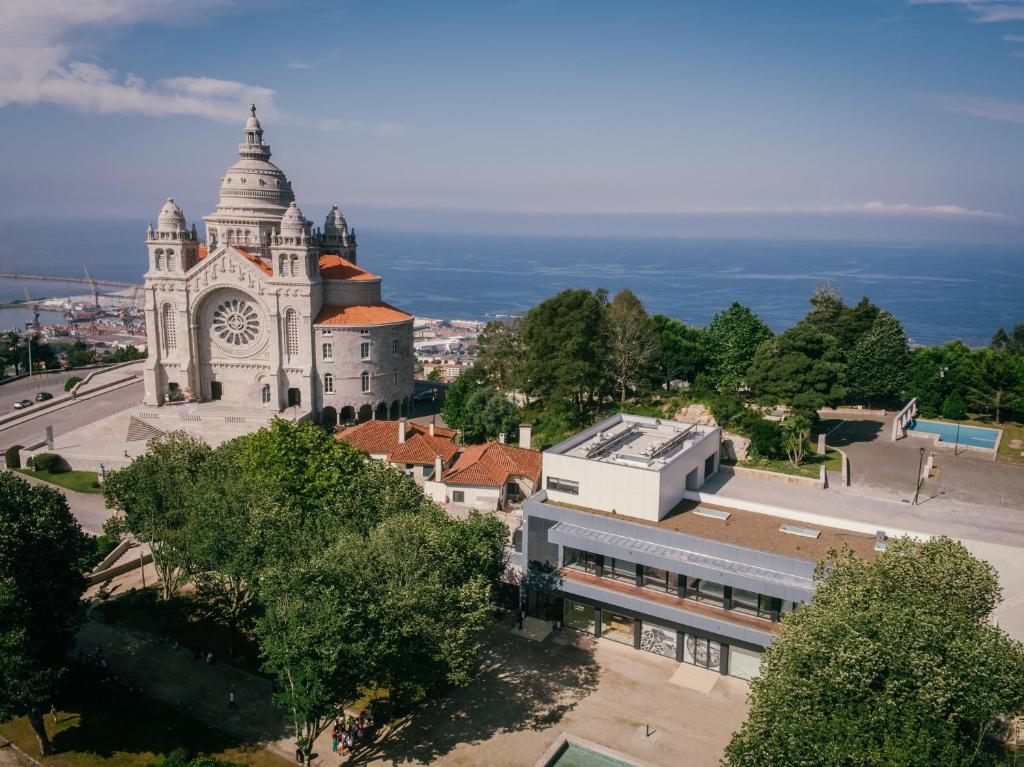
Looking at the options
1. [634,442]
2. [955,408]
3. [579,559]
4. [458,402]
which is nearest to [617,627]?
[579,559]

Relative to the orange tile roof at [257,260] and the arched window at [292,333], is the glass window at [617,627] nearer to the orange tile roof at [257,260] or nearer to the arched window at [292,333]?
the arched window at [292,333]

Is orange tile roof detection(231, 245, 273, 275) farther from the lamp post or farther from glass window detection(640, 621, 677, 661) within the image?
the lamp post

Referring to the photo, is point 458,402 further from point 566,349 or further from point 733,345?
point 733,345

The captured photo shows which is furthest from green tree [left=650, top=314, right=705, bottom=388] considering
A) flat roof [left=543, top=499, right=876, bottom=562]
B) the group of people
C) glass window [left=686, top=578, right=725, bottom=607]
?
the group of people

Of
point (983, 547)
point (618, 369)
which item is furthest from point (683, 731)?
point (618, 369)

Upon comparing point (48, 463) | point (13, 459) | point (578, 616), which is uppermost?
point (13, 459)

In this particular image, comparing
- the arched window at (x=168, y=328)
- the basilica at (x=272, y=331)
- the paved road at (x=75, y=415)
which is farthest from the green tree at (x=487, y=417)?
the paved road at (x=75, y=415)
